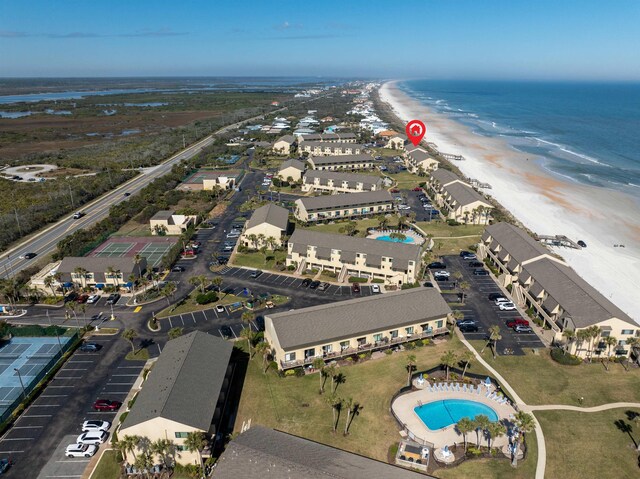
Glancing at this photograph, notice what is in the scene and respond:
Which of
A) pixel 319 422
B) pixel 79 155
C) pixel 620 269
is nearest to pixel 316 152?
pixel 79 155

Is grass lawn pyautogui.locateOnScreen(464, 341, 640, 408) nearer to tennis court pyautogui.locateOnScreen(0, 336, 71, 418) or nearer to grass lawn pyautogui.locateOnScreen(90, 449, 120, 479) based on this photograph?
grass lawn pyautogui.locateOnScreen(90, 449, 120, 479)

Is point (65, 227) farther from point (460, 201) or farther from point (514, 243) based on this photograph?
point (514, 243)

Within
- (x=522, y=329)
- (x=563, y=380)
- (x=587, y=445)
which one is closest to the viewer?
(x=587, y=445)

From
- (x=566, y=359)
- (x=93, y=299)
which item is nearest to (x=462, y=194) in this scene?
(x=566, y=359)

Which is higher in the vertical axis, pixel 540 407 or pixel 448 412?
pixel 540 407

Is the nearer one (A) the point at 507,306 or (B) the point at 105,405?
(B) the point at 105,405

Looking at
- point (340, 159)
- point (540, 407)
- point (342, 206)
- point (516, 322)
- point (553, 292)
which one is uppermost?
point (340, 159)
